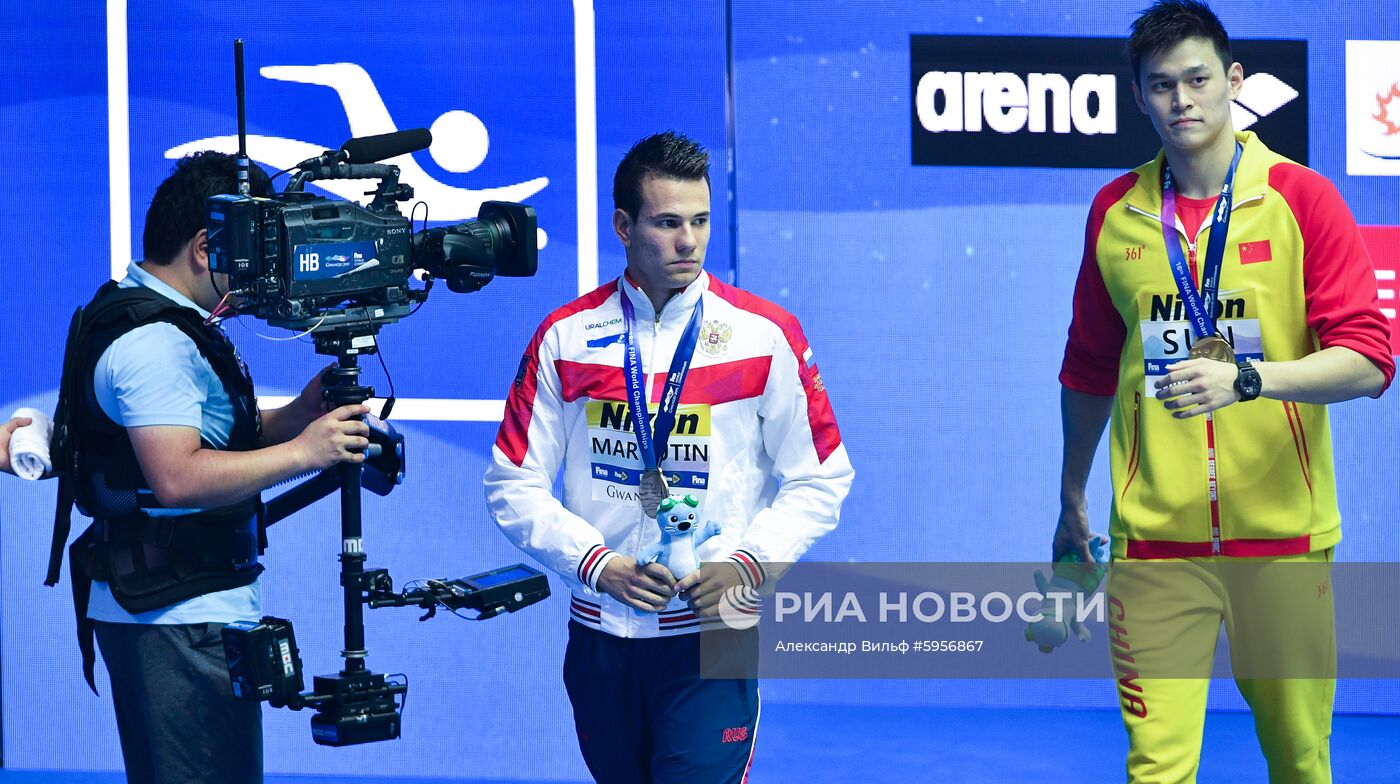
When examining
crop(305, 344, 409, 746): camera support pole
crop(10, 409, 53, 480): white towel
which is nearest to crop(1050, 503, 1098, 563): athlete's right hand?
crop(305, 344, 409, 746): camera support pole

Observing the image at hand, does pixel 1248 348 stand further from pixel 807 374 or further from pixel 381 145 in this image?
pixel 381 145

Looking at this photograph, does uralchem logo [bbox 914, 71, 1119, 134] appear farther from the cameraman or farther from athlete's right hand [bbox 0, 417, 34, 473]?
athlete's right hand [bbox 0, 417, 34, 473]

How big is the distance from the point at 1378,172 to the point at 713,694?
130 inches

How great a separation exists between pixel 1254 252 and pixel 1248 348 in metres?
0.19

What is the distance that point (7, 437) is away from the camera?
3.14 m

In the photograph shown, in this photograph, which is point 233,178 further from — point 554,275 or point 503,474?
point 554,275

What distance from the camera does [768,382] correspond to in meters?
3.28

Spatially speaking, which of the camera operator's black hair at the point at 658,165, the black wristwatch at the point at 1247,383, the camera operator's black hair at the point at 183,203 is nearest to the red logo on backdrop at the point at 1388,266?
the black wristwatch at the point at 1247,383

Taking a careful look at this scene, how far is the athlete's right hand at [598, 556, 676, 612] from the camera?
3.07 metres

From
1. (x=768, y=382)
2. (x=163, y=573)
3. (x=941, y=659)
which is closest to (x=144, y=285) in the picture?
(x=163, y=573)

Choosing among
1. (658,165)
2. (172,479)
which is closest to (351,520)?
(172,479)

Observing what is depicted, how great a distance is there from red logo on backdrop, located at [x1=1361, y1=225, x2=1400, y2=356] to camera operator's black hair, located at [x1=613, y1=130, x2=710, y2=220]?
2843 mm

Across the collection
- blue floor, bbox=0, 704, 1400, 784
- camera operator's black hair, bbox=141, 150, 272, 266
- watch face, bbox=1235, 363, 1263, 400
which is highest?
camera operator's black hair, bbox=141, 150, 272, 266

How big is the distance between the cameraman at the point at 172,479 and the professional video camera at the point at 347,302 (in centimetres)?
12
